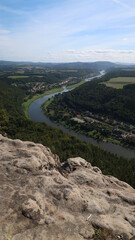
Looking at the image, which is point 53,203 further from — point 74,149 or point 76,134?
point 76,134

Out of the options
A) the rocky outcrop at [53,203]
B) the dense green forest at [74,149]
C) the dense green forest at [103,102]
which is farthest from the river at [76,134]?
the rocky outcrop at [53,203]

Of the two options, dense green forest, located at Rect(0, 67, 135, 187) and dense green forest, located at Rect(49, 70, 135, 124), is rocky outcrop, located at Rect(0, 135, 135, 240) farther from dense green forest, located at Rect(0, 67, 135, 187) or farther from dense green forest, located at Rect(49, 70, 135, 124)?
dense green forest, located at Rect(49, 70, 135, 124)

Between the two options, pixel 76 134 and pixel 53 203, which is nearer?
pixel 53 203

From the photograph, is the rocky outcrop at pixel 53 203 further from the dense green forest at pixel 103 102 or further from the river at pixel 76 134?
the dense green forest at pixel 103 102

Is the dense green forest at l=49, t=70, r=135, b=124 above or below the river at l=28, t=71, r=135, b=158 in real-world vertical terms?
above

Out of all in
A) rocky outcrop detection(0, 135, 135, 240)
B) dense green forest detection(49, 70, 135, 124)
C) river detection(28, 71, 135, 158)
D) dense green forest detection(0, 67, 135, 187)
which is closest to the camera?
rocky outcrop detection(0, 135, 135, 240)

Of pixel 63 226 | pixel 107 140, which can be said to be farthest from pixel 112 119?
pixel 63 226

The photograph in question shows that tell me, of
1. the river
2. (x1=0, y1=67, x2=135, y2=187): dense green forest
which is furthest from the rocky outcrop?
the river

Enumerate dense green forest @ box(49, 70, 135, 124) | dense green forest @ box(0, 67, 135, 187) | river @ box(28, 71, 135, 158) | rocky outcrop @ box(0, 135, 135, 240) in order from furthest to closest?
1. dense green forest @ box(49, 70, 135, 124)
2. river @ box(28, 71, 135, 158)
3. dense green forest @ box(0, 67, 135, 187)
4. rocky outcrop @ box(0, 135, 135, 240)

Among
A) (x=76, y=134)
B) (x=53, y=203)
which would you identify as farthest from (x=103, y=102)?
(x=53, y=203)
